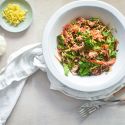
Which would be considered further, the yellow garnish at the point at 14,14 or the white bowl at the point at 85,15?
the yellow garnish at the point at 14,14

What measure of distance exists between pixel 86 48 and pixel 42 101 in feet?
0.77

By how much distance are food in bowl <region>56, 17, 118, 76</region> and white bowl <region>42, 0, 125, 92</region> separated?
0.02 m

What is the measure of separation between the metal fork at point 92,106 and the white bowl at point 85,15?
0.08 m

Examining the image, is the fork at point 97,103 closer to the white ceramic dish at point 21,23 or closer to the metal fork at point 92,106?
the metal fork at point 92,106

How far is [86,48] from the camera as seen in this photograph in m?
1.45

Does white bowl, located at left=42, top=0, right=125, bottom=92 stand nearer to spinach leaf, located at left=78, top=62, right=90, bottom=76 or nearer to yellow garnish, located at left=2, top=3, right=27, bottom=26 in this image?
spinach leaf, located at left=78, top=62, right=90, bottom=76

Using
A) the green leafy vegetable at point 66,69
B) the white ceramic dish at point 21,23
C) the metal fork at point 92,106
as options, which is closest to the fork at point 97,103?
the metal fork at point 92,106

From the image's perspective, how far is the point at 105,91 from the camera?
1442 millimetres

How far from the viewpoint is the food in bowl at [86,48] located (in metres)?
1.45

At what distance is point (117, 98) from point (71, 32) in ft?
0.85

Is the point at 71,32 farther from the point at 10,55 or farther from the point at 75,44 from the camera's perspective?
the point at 10,55

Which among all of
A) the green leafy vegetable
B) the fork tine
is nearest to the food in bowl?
the green leafy vegetable

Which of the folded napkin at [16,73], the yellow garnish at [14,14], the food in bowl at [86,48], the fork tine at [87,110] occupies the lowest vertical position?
the fork tine at [87,110]

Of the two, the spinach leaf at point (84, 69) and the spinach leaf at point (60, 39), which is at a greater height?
the spinach leaf at point (60, 39)
